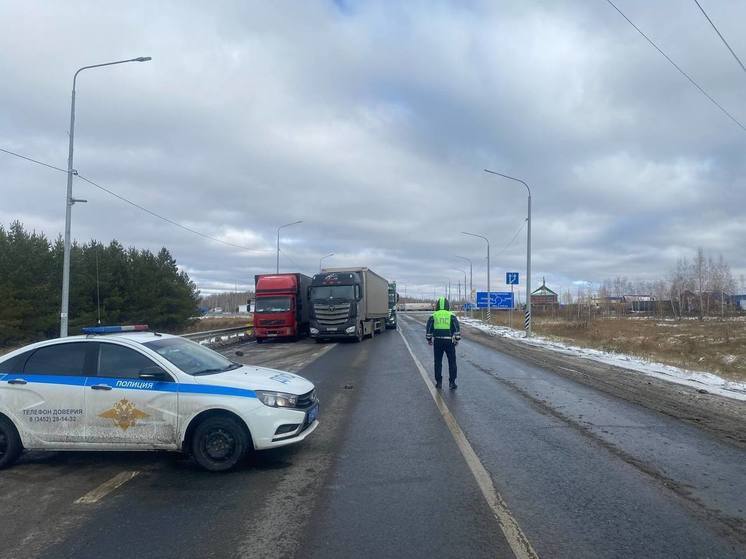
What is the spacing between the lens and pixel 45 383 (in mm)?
6855

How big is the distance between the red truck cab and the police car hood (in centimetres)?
2319

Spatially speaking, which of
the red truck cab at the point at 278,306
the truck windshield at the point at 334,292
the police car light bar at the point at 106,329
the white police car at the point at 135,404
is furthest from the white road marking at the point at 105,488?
the red truck cab at the point at 278,306

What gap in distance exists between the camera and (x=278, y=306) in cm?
3120

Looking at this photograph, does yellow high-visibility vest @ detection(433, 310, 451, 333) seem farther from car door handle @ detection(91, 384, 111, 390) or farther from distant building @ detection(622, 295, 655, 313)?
distant building @ detection(622, 295, 655, 313)

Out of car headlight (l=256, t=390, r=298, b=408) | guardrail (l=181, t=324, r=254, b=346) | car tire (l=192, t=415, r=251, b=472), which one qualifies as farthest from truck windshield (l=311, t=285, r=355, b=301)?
car tire (l=192, t=415, r=251, b=472)

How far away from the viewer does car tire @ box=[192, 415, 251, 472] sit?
21.5ft

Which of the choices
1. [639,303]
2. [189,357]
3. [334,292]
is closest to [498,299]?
[334,292]

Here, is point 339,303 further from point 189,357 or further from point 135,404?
point 135,404

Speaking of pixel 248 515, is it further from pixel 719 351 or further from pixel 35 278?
pixel 35 278

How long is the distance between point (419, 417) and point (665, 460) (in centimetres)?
367

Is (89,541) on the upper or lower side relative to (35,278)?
lower

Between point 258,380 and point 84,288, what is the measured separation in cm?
3739

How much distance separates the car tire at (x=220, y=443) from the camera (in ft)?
21.5

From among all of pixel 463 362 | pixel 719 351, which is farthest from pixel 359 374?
pixel 719 351
